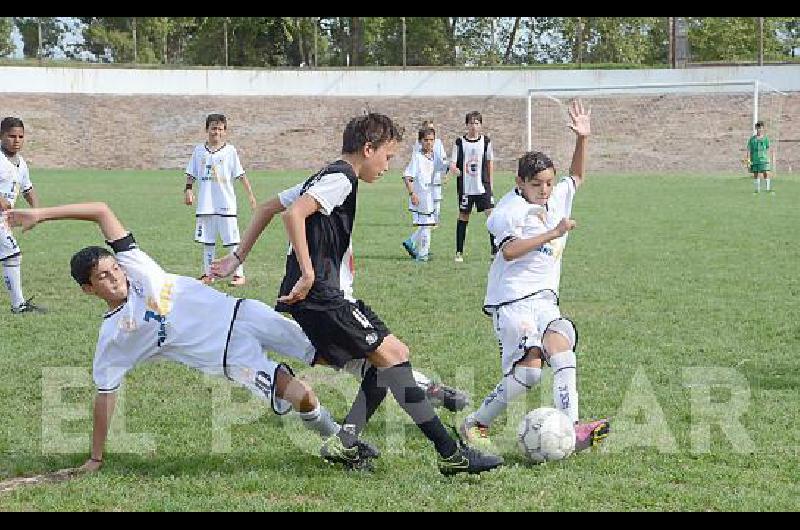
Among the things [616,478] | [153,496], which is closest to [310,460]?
[153,496]

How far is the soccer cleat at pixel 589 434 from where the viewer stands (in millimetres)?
5355

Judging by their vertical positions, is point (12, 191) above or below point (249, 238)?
above

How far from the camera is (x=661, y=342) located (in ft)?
26.9

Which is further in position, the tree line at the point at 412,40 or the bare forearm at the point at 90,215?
the tree line at the point at 412,40

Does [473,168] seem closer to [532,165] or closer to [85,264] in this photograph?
[532,165]

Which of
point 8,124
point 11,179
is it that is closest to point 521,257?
point 8,124

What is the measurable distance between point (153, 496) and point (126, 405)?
1709 millimetres

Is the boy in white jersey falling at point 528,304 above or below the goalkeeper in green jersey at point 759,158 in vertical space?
below

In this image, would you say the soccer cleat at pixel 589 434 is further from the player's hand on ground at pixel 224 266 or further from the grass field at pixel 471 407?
the player's hand on ground at pixel 224 266

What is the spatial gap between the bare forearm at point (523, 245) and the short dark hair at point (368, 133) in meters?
0.85

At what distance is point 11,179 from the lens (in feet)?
33.6

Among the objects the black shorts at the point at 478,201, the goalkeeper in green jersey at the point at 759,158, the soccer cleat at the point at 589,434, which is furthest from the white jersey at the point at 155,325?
the goalkeeper in green jersey at the point at 759,158

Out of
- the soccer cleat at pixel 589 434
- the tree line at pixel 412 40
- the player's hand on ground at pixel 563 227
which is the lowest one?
the soccer cleat at pixel 589 434

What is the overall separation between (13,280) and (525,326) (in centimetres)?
607
